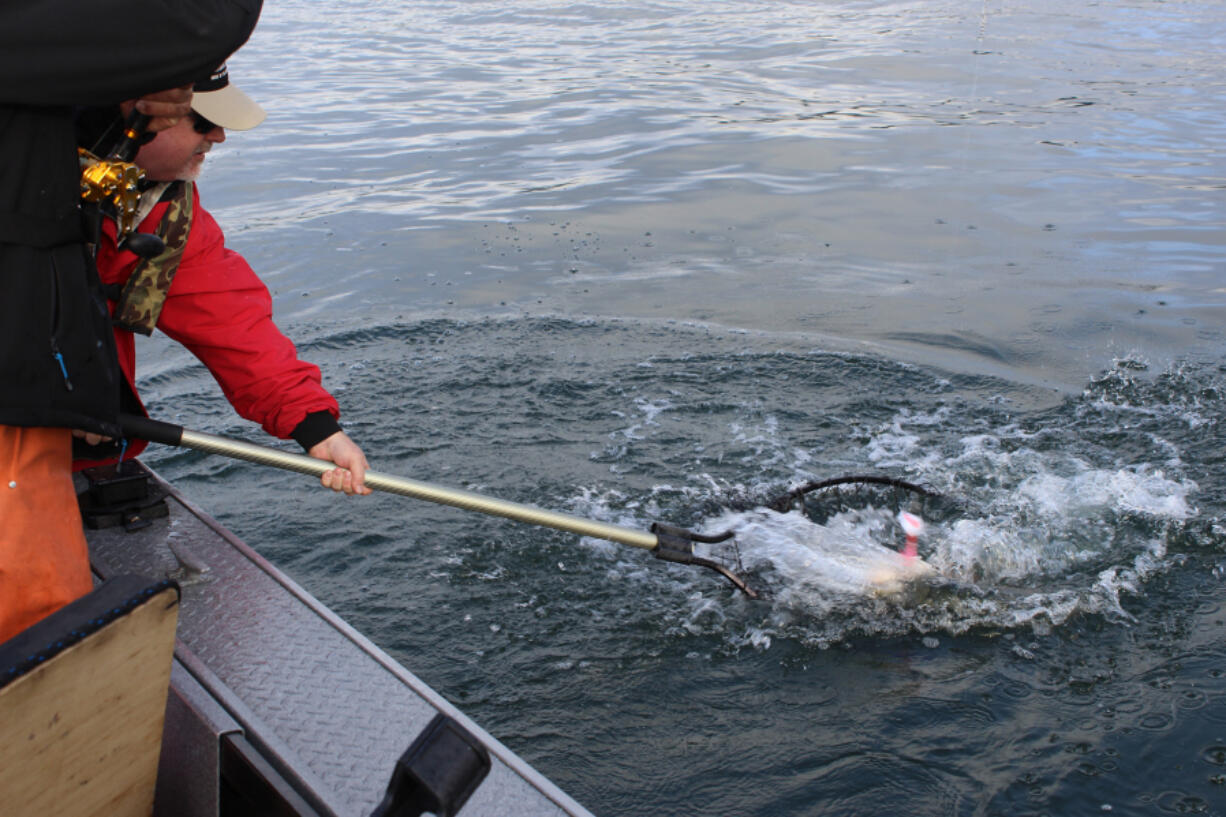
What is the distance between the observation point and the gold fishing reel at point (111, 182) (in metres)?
2.04

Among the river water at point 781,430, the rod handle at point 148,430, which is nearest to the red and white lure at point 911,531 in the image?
the river water at point 781,430

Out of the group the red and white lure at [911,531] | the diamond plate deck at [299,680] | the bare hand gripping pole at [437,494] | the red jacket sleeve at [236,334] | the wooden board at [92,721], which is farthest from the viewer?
the red and white lure at [911,531]

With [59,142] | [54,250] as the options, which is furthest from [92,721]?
[59,142]

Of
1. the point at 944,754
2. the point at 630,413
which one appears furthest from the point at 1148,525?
the point at 630,413

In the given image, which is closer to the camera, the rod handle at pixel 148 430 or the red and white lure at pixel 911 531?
the rod handle at pixel 148 430

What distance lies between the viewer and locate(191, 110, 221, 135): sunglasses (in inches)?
96.0

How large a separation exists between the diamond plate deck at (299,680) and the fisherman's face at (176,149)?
988mm

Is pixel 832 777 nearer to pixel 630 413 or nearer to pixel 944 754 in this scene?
pixel 944 754

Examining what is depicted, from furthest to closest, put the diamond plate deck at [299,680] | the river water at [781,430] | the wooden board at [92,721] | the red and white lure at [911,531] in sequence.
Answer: the red and white lure at [911,531]
the river water at [781,430]
the diamond plate deck at [299,680]
the wooden board at [92,721]

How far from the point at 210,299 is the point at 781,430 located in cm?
332

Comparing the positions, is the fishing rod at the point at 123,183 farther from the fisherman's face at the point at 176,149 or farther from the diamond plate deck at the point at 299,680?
the diamond plate deck at the point at 299,680

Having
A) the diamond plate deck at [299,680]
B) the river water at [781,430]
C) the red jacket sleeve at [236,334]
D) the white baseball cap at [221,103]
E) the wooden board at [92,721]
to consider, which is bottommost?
the river water at [781,430]

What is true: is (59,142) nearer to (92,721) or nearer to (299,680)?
(92,721)

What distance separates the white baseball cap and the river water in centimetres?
193
